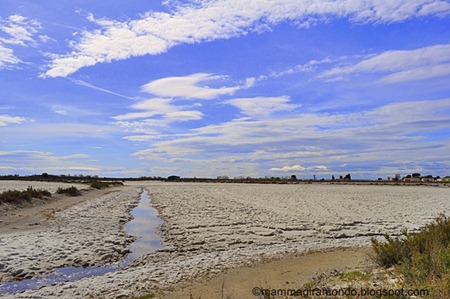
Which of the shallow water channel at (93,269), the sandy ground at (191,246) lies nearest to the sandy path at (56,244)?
→ the sandy ground at (191,246)

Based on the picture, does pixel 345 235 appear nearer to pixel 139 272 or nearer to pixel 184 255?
pixel 184 255

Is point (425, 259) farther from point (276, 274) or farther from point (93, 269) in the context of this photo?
point (93, 269)

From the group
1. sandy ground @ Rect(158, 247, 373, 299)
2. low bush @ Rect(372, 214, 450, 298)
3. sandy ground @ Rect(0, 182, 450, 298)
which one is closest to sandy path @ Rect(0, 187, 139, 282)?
sandy ground @ Rect(0, 182, 450, 298)

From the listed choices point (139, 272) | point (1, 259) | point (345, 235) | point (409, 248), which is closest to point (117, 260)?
point (139, 272)

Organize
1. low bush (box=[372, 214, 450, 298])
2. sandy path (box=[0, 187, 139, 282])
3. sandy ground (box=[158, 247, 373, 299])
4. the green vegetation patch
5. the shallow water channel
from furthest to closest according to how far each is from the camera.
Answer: sandy path (box=[0, 187, 139, 282])
the shallow water channel
sandy ground (box=[158, 247, 373, 299])
the green vegetation patch
low bush (box=[372, 214, 450, 298])

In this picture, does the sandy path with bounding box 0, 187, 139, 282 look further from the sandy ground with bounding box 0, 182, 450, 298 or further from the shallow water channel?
the shallow water channel

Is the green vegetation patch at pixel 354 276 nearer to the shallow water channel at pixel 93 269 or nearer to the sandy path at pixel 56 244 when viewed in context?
the shallow water channel at pixel 93 269

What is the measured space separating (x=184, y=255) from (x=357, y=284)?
6.26 meters

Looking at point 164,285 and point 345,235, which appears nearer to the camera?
point 164,285

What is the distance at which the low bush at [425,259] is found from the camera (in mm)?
5909

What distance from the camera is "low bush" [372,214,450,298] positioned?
591 cm

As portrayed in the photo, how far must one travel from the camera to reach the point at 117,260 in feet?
39.1

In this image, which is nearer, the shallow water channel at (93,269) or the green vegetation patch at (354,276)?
the green vegetation patch at (354,276)

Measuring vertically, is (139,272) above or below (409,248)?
below
